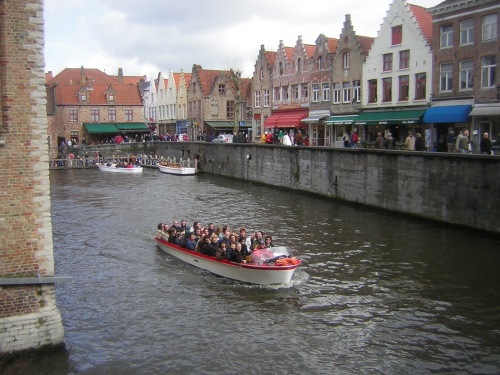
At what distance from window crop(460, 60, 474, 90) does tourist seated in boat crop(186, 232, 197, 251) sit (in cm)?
1924

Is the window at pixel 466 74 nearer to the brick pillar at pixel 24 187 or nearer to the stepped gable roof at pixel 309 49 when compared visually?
the stepped gable roof at pixel 309 49

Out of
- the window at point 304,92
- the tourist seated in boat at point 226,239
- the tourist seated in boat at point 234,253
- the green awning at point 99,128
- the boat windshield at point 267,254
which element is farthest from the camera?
the green awning at point 99,128

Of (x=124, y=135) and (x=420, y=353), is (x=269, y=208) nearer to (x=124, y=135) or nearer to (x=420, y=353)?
(x=420, y=353)

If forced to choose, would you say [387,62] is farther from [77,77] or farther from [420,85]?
[77,77]

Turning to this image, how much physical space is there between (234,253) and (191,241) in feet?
8.69

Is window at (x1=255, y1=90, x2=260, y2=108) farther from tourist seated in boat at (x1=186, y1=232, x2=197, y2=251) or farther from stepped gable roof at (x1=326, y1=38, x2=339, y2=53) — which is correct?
tourist seated in boat at (x1=186, y1=232, x2=197, y2=251)

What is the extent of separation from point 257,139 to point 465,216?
102 ft

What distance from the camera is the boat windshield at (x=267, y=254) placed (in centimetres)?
1552

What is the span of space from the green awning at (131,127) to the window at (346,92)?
33.4 m

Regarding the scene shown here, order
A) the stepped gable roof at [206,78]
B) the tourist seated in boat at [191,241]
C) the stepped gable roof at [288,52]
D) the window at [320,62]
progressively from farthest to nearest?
the stepped gable roof at [206,78] → the stepped gable roof at [288,52] → the window at [320,62] → the tourist seated in boat at [191,241]

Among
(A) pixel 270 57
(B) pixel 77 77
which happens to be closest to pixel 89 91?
(B) pixel 77 77

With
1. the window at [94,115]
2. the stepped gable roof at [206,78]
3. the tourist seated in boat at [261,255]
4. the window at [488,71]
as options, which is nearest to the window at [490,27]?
the window at [488,71]

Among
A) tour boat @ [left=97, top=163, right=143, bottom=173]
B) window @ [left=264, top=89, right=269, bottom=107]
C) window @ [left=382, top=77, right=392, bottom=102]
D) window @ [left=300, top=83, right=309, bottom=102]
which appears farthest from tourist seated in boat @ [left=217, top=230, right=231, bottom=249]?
window @ [left=264, top=89, right=269, bottom=107]

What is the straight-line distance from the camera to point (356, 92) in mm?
38719
